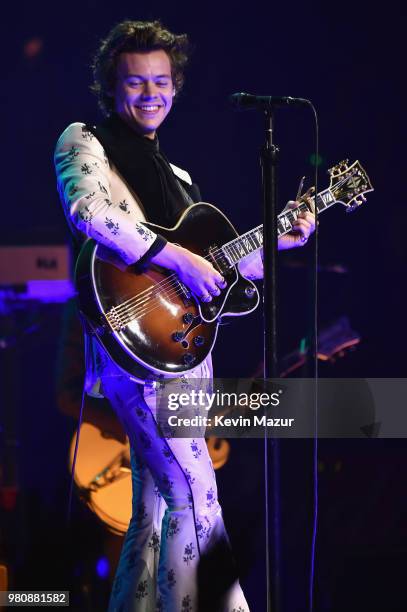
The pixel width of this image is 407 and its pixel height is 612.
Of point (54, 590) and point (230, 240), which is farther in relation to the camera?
point (54, 590)

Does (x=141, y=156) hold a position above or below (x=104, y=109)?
below

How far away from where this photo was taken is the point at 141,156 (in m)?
2.32

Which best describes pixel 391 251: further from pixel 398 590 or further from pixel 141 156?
pixel 141 156

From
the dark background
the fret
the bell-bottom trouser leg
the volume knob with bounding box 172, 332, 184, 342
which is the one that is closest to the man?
the bell-bottom trouser leg

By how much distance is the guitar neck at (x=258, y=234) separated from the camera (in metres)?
2.35

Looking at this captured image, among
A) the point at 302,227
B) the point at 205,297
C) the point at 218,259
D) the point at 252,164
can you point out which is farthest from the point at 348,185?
the point at 252,164

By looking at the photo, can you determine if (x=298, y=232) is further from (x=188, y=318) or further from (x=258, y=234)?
(x=188, y=318)

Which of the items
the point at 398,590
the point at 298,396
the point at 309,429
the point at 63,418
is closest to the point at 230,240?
the point at 298,396

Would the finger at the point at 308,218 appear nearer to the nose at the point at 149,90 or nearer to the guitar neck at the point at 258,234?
the guitar neck at the point at 258,234

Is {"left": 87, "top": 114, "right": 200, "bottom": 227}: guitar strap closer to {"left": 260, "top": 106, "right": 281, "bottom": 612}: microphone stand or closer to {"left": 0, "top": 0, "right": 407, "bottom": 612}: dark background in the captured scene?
{"left": 260, "top": 106, "right": 281, "bottom": 612}: microphone stand

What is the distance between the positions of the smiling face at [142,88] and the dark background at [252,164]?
1.93 m

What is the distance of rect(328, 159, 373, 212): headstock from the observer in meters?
2.57

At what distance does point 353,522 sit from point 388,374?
3.44 feet

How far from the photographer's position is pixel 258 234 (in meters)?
2.41
